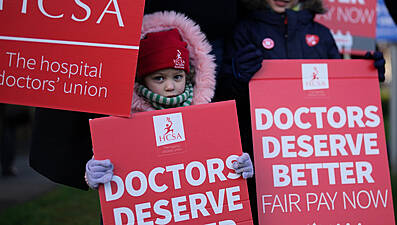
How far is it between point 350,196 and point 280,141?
0.38m

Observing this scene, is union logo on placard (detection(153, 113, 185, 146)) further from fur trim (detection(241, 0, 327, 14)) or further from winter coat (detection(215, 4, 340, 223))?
fur trim (detection(241, 0, 327, 14))

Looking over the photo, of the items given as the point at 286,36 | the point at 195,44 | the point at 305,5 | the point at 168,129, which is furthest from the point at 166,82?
the point at 305,5

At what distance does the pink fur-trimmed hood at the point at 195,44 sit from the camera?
Result: 2195mm

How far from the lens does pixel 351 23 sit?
→ 303cm

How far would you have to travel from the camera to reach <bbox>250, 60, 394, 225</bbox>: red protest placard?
2.04 meters

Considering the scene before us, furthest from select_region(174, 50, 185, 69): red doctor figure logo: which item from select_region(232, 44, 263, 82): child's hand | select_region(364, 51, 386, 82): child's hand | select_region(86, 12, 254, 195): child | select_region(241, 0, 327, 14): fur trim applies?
select_region(364, 51, 386, 82): child's hand

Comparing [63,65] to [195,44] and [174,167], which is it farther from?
[195,44]

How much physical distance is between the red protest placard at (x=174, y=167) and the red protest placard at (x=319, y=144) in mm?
243

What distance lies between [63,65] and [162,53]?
1.61 feet

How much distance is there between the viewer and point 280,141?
6.87 ft

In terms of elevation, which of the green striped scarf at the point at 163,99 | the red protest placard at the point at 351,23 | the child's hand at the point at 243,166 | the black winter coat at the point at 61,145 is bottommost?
the child's hand at the point at 243,166

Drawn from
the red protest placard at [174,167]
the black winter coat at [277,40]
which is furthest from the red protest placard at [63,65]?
the black winter coat at [277,40]

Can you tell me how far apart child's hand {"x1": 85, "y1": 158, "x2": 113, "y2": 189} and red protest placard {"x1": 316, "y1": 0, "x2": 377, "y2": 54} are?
5.89 ft

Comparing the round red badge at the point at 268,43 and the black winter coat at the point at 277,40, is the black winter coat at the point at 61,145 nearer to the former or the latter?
the black winter coat at the point at 277,40
